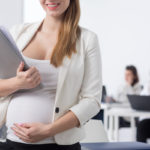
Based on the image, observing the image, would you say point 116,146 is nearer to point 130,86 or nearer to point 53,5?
point 53,5

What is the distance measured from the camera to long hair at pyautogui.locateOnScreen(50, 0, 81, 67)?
1.20m

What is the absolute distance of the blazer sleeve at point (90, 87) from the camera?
3.81ft

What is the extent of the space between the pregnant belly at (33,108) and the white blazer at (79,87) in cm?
4

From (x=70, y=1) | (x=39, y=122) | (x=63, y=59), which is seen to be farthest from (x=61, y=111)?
(x=70, y=1)

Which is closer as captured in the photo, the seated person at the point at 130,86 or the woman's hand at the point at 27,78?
the woman's hand at the point at 27,78

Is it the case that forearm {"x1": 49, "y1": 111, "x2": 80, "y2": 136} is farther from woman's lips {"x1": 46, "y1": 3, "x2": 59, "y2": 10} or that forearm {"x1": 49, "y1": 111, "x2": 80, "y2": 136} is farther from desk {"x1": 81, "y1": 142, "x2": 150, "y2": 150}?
desk {"x1": 81, "y1": 142, "x2": 150, "y2": 150}

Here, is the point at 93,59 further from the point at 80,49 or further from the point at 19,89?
the point at 19,89

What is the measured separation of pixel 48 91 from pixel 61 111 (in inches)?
3.4

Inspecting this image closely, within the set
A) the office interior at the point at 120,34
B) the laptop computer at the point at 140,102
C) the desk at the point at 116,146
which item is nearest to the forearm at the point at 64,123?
the desk at the point at 116,146

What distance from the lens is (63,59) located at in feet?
3.95

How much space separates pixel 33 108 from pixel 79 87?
6.7 inches

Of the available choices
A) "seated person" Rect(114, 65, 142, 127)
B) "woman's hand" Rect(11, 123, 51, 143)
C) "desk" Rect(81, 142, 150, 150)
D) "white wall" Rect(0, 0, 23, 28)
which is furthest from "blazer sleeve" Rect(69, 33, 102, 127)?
"seated person" Rect(114, 65, 142, 127)

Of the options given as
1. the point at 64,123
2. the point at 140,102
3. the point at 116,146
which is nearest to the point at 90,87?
the point at 64,123

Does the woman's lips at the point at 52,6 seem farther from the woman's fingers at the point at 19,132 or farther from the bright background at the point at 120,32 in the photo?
the bright background at the point at 120,32
